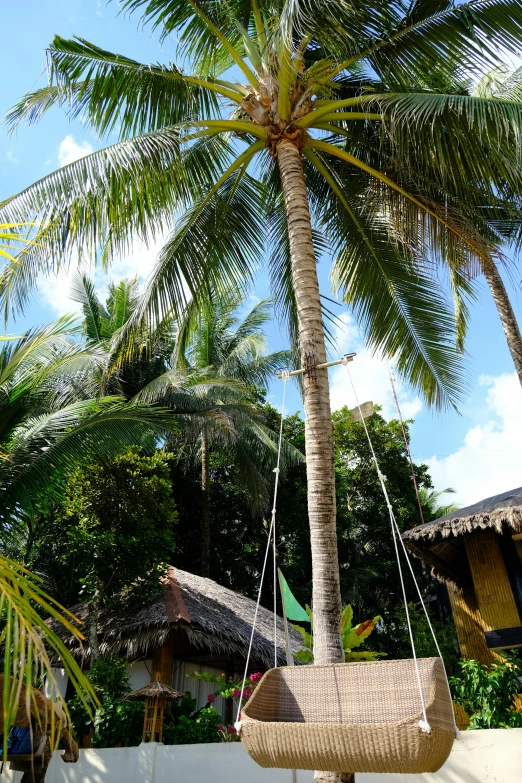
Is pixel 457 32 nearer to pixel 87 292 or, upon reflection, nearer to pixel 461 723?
pixel 461 723

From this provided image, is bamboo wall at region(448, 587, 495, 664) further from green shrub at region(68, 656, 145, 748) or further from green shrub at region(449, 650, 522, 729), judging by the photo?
green shrub at region(68, 656, 145, 748)

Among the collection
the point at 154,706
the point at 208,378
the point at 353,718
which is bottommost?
the point at 353,718

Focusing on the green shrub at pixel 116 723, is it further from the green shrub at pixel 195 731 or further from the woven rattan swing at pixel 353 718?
the woven rattan swing at pixel 353 718

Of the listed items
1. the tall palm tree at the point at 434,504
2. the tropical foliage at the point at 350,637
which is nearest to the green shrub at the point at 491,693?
the tropical foliage at the point at 350,637

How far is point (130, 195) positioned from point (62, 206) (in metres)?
0.58

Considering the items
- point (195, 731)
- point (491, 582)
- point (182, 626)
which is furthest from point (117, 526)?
point (491, 582)

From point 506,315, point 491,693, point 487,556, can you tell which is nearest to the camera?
point 491,693

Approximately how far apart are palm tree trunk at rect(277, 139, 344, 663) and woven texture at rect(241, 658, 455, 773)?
24 cm

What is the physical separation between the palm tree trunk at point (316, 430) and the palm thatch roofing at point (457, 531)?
3.01 metres

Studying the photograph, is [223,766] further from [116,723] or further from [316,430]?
[316,430]

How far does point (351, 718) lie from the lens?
11.7ft

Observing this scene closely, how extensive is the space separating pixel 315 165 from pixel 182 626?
670 centimetres

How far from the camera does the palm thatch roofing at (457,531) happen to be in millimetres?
6461

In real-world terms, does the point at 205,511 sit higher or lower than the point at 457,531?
higher
